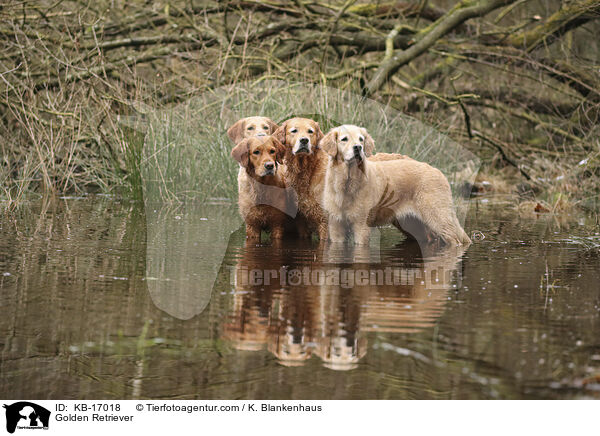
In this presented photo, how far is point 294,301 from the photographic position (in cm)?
421

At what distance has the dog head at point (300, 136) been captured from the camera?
669cm

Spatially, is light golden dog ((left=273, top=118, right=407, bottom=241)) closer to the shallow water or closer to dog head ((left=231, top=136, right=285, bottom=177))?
dog head ((left=231, top=136, right=285, bottom=177))

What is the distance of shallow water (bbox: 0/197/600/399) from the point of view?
2881 millimetres

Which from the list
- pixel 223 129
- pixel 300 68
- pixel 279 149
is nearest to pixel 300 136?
pixel 279 149

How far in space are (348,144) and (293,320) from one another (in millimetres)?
2854

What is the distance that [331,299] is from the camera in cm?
425

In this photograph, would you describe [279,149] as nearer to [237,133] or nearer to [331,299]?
A: [237,133]

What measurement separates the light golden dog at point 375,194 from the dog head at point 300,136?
238 millimetres

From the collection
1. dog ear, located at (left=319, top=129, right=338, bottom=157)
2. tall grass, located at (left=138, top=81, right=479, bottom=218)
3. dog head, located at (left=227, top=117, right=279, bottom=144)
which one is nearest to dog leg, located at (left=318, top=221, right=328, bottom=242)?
dog ear, located at (left=319, top=129, right=338, bottom=157)

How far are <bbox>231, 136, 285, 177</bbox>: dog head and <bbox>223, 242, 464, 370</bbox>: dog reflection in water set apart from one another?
0.74 metres

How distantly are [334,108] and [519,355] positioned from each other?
6902mm
